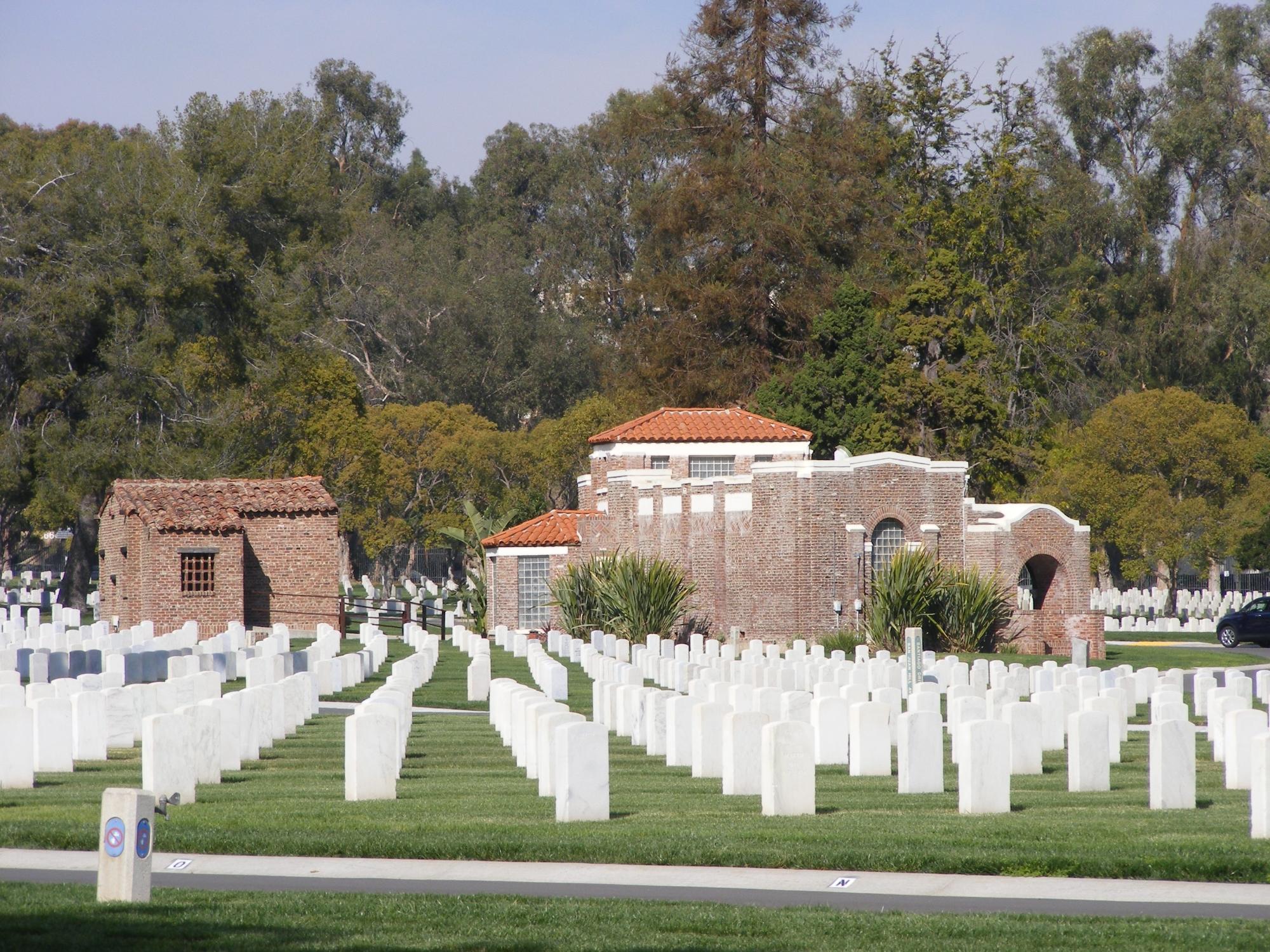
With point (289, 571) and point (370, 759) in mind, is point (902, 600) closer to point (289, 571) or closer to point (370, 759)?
point (289, 571)

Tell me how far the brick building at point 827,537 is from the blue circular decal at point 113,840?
102 ft

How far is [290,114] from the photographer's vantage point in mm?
62844

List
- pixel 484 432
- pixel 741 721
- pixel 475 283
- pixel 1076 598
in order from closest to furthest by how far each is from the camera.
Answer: pixel 741 721 < pixel 1076 598 < pixel 484 432 < pixel 475 283

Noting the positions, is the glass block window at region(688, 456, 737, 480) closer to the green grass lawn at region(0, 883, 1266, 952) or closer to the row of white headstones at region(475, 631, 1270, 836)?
the row of white headstones at region(475, 631, 1270, 836)

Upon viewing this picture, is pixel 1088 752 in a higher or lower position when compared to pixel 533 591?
lower

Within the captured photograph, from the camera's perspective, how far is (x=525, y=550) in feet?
158

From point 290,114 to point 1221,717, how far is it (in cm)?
5153

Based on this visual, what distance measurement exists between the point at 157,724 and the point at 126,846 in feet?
13.2

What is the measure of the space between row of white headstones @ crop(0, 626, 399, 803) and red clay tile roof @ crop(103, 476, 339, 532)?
20.0 metres

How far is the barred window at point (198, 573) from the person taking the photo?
42.0 metres

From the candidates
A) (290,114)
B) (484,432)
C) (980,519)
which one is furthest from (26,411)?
(980,519)

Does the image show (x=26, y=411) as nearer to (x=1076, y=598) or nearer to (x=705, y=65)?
(x=705, y=65)

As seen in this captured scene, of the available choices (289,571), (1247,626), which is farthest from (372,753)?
(1247,626)

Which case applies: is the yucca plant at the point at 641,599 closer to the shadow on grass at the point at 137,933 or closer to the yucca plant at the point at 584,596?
the yucca plant at the point at 584,596
